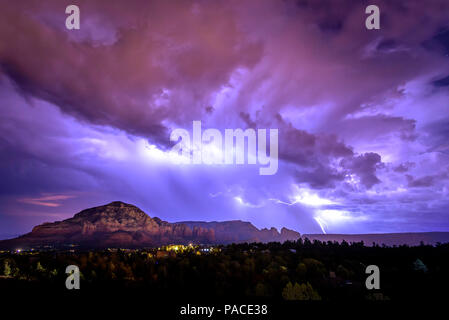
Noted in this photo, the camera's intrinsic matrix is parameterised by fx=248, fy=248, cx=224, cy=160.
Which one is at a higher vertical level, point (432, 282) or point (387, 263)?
point (432, 282)

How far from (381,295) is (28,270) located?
4111 inches

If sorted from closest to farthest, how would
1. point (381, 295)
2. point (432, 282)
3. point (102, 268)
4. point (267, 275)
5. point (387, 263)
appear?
1. point (381, 295)
2. point (432, 282)
3. point (267, 275)
4. point (102, 268)
5. point (387, 263)

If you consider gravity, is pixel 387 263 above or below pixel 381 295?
below

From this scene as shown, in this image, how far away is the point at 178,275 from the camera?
80.9 m
